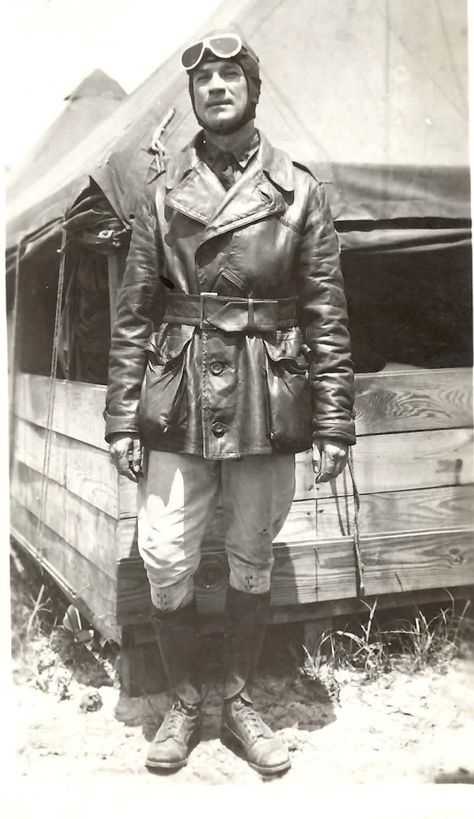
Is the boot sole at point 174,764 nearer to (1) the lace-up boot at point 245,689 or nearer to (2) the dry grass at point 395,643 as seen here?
(1) the lace-up boot at point 245,689

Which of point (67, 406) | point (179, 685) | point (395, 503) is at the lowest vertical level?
point (179, 685)

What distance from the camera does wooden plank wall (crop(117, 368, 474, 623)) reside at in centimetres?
299

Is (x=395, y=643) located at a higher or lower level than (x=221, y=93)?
lower

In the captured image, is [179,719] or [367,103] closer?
[179,719]

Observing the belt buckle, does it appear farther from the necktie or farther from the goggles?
the goggles

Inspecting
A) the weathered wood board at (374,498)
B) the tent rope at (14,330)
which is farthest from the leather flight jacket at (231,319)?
the tent rope at (14,330)

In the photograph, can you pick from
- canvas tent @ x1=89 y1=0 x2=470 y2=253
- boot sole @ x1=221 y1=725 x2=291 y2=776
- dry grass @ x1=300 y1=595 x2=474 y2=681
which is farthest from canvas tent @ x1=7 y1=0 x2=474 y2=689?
boot sole @ x1=221 y1=725 x2=291 y2=776

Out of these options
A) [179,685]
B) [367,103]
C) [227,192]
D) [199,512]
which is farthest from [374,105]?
[179,685]

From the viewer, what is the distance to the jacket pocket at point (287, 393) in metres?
2.48

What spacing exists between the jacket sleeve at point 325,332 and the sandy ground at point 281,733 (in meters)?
1.03

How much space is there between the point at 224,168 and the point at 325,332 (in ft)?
2.04

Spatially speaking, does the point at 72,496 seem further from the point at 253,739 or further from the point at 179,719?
the point at 253,739

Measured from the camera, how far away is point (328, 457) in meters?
2.54

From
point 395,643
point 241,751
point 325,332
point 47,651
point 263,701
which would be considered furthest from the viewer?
point 395,643
